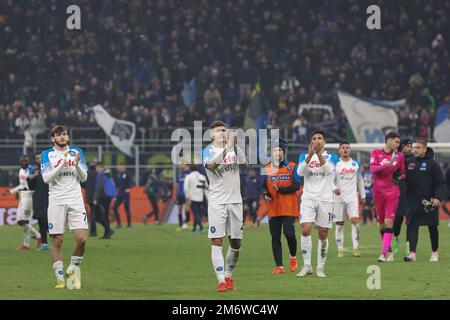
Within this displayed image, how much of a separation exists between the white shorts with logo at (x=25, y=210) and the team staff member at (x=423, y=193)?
9146 mm

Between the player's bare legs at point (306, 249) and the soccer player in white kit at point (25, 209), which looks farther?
the soccer player in white kit at point (25, 209)

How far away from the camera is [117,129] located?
38.1 meters

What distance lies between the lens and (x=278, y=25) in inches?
1825

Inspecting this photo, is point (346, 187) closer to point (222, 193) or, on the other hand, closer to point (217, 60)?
point (222, 193)

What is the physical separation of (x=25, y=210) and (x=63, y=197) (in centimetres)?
1005

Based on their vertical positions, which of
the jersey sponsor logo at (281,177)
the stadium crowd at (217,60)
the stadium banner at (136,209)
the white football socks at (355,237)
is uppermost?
the stadium crowd at (217,60)

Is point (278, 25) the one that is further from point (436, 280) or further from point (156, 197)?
point (436, 280)

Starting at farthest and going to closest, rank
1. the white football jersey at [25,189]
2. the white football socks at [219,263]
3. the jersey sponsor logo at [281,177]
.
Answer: the white football jersey at [25,189] → the jersey sponsor logo at [281,177] → the white football socks at [219,263]

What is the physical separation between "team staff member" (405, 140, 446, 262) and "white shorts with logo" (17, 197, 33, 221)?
9.15m

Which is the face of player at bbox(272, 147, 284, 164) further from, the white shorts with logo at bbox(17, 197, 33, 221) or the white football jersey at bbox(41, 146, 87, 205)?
the white shorts with logo at bbox(17, 197, 33, 221)

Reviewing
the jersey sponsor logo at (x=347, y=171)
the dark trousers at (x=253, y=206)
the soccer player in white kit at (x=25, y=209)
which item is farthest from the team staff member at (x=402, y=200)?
the dark trousers at (x=253, y=206)

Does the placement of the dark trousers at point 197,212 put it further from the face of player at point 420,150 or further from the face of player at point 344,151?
the face of player at point 420,150

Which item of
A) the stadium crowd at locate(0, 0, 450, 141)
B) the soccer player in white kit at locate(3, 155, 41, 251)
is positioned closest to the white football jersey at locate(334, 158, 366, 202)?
the soccer player in white kit at locate(3, 155, 41, 251)

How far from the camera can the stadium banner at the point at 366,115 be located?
1535 inches
